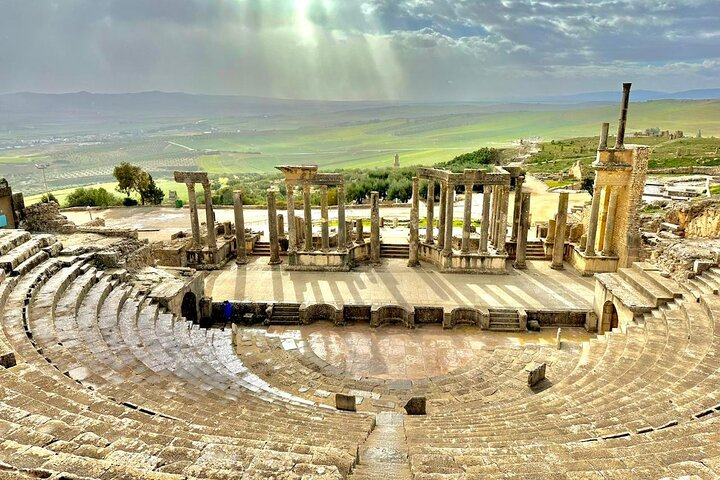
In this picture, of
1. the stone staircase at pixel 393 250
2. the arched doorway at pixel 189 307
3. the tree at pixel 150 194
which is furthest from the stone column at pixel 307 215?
the tree at pixel 150 194

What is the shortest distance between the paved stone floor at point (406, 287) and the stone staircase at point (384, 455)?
35.5 feet

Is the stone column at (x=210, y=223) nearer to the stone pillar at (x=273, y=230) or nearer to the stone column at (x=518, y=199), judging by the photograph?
the stone pillar at (x=273, y=230)

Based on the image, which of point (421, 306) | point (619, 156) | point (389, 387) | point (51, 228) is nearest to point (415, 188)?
point (421, 306)

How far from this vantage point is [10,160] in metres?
144

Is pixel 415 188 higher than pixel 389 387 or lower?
higher

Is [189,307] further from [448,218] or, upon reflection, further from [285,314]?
[448,218]

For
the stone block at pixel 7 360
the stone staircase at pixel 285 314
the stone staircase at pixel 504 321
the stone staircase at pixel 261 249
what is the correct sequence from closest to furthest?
the stone block at pixel 7 360
the stone staircase at pixel 504 321
the stone staircase at pixel 285 314
the stone staircase at pixel 261 249

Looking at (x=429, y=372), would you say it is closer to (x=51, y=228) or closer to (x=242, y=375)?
(x=242, y=375)

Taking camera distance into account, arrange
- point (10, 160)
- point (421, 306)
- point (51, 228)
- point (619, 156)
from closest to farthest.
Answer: point (421, 306), point (51, 228), point (619, 156), point (10, 160)

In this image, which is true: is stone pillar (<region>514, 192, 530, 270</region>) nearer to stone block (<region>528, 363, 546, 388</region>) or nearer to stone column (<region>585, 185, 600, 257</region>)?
stone column (<region>585, 185, 600, 257</region>)

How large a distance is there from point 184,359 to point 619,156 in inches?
815

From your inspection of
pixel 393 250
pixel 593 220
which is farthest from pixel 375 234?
pixel 593 220

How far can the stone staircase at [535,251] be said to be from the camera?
25.7 m

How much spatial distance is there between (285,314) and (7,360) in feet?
37.3
